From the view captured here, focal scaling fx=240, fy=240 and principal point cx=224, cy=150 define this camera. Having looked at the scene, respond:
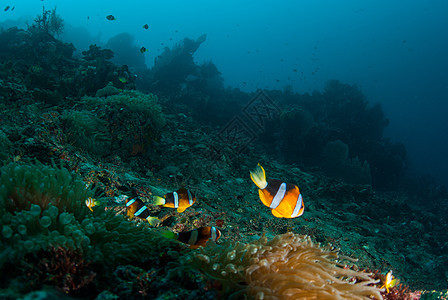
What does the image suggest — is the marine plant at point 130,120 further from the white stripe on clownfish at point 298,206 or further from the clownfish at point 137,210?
the white stripe on clownfish at point 298,206

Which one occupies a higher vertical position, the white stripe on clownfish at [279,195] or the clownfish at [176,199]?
the white stripe on clownfish at [279,195]

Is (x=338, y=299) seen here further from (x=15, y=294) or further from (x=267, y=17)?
(x=267, y=17)

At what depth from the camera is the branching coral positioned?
1371 millimetres

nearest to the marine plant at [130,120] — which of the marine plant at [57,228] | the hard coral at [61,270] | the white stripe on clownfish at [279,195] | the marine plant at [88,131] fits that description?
the marine plant at [88,131]

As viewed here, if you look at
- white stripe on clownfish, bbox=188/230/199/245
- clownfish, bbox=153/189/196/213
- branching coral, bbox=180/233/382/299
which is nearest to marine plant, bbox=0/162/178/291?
white stripe on clownfish, bbox=188/230/199/245

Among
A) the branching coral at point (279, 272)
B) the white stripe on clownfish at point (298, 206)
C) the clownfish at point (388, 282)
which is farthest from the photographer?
the clownfish at point (388, 282)

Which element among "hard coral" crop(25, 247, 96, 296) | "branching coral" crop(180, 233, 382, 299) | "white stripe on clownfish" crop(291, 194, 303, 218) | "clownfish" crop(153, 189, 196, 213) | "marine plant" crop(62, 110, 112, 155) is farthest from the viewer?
"marine plant" crop(62, 110, 112, 155)

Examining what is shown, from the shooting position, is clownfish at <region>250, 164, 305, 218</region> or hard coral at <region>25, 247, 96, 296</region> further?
clownfish at <region>250, 164, 305, 218</region>

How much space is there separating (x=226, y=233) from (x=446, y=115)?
7515 centimetres

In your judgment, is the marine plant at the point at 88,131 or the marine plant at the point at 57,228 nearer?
the marine plant at the point at 57,228

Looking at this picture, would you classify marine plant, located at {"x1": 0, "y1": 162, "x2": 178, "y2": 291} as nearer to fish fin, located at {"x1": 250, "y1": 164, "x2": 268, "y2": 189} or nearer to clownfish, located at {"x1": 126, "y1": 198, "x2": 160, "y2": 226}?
clownfish, located at {"x1": 126, "y1": 198, "x2": 160, "y2": 226}

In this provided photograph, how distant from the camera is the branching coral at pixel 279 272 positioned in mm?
1371

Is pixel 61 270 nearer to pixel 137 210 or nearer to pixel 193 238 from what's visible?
pixel 193 238

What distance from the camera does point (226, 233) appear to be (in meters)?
3.29
